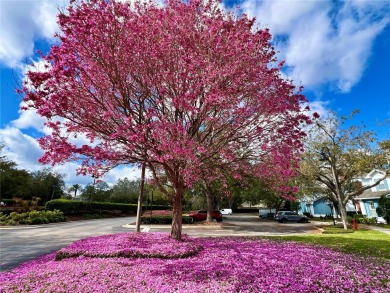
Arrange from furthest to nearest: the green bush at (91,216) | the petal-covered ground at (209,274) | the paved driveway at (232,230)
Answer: the green bush at (91,216) < the paved driveway at (232,230) < the petal-covered ground at (209,274)

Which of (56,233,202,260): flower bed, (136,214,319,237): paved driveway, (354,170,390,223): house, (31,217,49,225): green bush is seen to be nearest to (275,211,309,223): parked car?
(136,214,319,237): paved driveway

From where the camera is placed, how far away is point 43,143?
29.7 ft

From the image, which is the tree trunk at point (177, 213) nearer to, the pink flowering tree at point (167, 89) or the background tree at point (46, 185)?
the pink flowering tree at point (167, 89)

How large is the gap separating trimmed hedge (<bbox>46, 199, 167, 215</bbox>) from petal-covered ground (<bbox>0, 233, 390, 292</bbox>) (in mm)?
30681

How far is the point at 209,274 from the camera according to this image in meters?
6.65

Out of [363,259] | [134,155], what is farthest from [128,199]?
[363,259]

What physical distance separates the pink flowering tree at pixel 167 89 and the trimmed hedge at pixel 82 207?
29115mm

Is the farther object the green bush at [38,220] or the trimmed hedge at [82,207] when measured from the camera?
the trimmed hedge at [82,207]

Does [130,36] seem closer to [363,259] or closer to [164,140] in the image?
[164,140]

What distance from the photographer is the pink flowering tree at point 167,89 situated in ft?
29.1

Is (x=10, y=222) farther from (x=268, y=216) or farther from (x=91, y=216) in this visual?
(x=268, y=216)

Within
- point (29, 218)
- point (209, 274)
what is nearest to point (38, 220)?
point (29, 218)

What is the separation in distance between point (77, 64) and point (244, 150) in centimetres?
806

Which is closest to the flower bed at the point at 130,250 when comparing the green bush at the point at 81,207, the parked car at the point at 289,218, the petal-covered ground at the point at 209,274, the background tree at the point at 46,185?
the petal-covered ground at the point at 209,274
